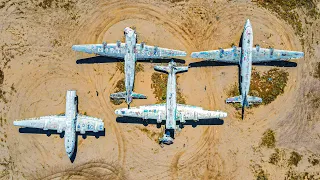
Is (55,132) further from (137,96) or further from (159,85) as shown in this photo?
(159,85)

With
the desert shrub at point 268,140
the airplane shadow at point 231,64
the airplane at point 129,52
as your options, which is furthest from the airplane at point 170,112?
the desert shrub at point 268,140

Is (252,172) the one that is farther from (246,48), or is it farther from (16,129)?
(16,129)

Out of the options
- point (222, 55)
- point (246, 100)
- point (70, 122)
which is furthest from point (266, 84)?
point (70, 122)

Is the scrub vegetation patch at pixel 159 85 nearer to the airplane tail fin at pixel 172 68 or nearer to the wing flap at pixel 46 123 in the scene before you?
the airplane tail fin at pixel 172 68

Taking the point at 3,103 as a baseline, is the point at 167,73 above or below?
above

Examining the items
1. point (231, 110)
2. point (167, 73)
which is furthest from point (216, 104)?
point (167, 73)

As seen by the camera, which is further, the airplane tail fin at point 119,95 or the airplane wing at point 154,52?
the airplane tail fin at point 119,95
